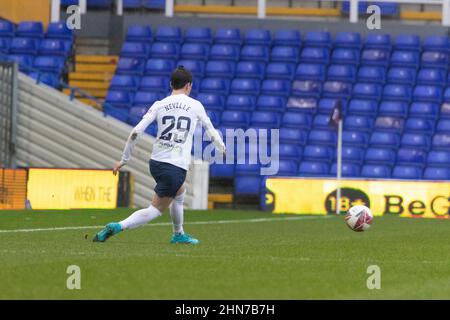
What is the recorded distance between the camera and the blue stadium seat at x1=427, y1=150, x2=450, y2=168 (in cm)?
2972

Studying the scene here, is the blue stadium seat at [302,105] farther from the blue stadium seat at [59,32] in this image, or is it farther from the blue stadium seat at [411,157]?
the blue stadium seat at [59,32]

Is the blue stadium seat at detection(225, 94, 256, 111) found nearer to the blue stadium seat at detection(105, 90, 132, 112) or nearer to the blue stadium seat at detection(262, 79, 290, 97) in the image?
the blue stadium seat at detection(262, 79, 290, 97)

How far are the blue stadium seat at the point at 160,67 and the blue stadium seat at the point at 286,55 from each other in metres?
2.85

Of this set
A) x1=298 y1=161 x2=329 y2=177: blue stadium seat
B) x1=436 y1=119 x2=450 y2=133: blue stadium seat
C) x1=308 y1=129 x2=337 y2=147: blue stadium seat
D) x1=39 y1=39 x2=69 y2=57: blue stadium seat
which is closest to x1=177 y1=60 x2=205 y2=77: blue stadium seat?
x1=39 y1=39 x2=69 y2=57: blue stadium seat

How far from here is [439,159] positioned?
29750mm

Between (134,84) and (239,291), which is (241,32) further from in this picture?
(239,291)

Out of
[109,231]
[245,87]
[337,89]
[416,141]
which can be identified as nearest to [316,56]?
[337,89]

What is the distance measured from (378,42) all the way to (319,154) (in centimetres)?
453

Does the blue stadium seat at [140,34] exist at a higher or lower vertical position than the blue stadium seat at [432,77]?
higher

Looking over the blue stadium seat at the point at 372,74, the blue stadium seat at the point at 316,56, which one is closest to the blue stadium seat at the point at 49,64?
the blue stadium seat at the point at 316,56

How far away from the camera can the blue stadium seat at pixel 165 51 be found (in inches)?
1306

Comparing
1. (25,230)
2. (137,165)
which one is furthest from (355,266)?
(137,165)

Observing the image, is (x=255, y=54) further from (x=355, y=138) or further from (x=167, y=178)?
(x=167, y=178)

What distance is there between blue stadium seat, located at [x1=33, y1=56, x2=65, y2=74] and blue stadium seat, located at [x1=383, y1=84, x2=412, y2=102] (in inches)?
353
